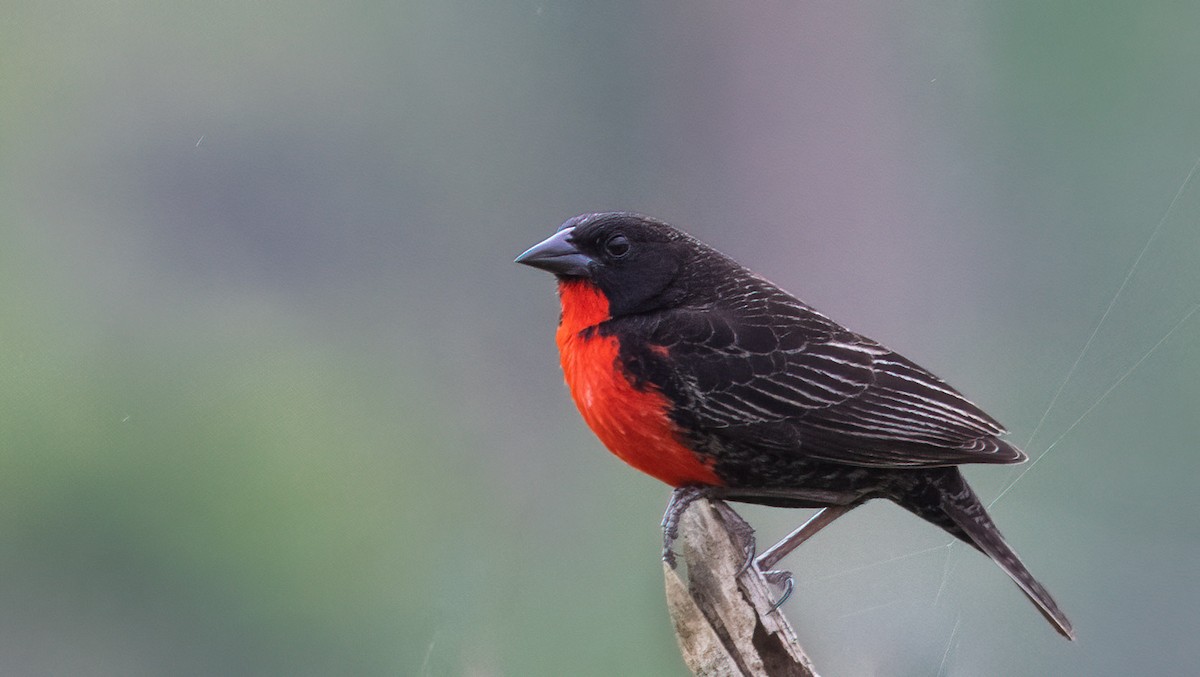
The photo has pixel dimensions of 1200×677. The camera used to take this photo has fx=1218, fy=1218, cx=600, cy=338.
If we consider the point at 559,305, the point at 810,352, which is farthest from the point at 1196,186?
the point at 559,305

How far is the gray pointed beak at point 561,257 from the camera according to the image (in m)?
2.16

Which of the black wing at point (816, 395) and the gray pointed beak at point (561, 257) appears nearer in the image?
the black wing at point (816, 395)

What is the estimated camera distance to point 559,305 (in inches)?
92.1

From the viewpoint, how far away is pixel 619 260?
220 cm

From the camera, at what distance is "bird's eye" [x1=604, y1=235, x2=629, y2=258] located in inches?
86.7

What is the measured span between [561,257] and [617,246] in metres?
0.11

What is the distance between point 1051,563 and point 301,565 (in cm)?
169

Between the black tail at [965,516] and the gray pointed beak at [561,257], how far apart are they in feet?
2.28

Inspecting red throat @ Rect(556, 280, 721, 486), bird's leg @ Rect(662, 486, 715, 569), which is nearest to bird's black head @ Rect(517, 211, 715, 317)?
red throat @ Rect(556, 280, 721, 486)

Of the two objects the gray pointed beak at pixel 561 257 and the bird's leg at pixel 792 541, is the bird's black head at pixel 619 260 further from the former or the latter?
the bird's leg at pixel 792 541

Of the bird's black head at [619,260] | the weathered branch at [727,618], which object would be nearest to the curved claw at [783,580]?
the weathered branch at [727,618]

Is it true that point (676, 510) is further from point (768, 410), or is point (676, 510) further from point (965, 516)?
point (965, 516)

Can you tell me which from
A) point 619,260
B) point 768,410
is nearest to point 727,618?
point 768,410

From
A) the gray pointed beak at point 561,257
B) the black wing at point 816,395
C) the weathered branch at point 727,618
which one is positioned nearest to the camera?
the weathered branch at point 727,618
